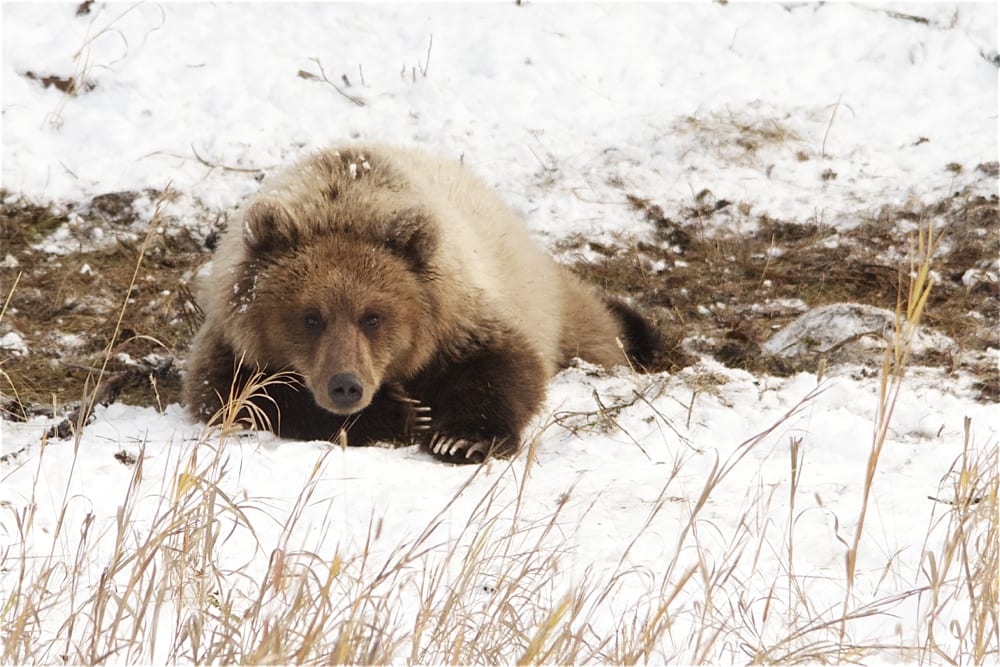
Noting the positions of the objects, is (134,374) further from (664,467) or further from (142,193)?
(664,467)

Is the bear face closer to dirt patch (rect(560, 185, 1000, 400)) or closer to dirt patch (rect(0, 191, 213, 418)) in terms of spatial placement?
dirt patch (rect(0, 191, 213, 418))

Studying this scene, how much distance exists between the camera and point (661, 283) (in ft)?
25.8

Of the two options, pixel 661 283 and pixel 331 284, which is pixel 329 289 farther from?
pixel 661 283

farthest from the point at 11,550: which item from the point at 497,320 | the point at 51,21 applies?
the point at 51,21

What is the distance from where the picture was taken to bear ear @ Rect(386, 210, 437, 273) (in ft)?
17.4

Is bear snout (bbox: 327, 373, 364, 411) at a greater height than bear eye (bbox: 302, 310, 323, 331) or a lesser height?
lesser

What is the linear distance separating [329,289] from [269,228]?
1.42ft

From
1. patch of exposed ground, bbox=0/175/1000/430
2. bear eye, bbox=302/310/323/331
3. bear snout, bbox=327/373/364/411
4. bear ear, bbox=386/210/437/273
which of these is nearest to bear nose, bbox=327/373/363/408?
bear snout, bbox=327/373/364/411

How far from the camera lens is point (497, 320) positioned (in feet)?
18.8

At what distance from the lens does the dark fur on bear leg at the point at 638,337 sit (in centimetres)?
706

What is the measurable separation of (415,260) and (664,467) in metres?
1.67

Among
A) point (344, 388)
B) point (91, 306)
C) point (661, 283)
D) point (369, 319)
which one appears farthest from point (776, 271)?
point (91, 306)

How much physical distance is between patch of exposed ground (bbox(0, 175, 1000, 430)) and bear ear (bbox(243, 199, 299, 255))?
4.23ft

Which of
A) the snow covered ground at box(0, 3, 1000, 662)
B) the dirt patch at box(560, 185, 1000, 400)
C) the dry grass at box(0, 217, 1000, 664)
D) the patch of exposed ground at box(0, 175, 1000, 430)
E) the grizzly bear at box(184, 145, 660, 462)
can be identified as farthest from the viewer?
the dirt patch at box(560, 185, 1000, 400)
